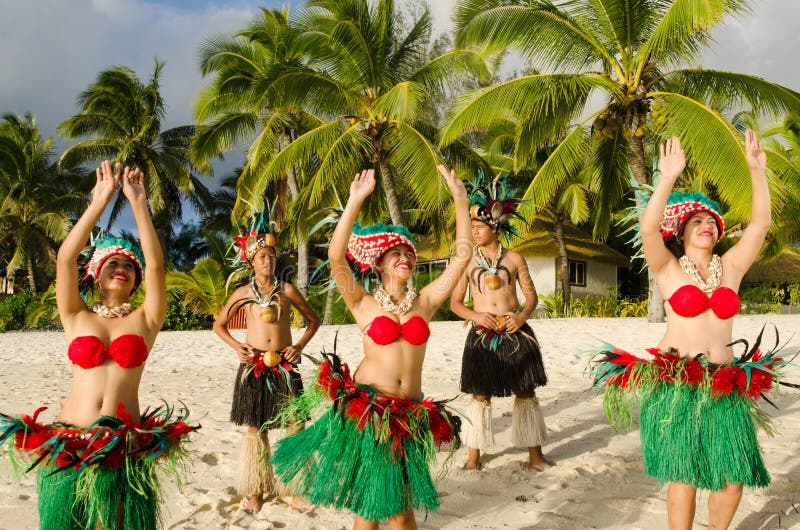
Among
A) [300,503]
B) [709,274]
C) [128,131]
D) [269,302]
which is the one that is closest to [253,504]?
[300,503]

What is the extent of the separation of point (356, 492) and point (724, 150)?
8.70m

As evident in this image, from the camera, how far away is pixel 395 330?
2936mm

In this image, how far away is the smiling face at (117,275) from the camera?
2.84m

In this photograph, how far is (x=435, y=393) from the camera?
7359 mm

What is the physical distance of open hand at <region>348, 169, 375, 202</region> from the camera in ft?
9.57

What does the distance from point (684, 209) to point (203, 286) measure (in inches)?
587

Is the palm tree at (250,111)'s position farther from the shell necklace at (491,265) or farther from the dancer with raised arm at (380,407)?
the dancer with raised arm at (380,407)

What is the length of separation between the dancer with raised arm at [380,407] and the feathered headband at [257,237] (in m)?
1.14

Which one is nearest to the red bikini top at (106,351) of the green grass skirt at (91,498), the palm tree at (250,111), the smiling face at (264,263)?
the green grass skirt at (91,498)

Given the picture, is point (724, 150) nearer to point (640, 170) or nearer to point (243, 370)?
point (640, 170)

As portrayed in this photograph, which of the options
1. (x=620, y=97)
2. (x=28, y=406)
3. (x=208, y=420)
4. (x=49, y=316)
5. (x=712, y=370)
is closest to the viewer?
(x=712, y=370)

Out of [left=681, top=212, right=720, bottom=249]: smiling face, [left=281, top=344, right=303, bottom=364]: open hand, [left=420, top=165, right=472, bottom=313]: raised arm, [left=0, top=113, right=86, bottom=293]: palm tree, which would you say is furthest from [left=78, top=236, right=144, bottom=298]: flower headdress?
[left=0, top=113, right=86, bottom=293]: palm tree

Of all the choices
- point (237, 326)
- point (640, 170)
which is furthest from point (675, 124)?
point (237, 326)

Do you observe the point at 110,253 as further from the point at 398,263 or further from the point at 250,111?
the point at 250,111
